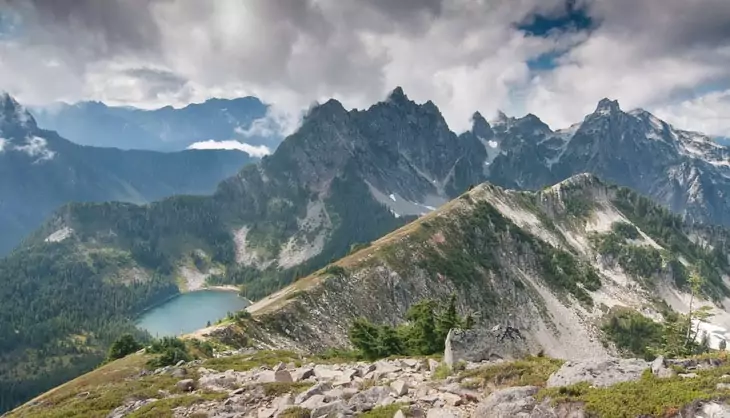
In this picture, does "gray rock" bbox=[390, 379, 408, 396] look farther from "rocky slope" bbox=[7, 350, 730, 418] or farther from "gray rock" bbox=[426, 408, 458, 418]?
"gray rock" bbox=[426, 408, 458, 418]

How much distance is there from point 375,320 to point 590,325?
8670 cm

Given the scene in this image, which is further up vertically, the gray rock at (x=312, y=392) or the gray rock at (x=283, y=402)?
the gray rock at (x=312, y=392)

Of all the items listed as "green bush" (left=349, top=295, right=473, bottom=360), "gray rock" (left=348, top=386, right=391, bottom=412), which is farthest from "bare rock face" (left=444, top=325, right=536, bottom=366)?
"green bush" (left=349, top=295, right=473, bottom=360)

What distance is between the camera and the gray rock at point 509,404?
25938 millimetres

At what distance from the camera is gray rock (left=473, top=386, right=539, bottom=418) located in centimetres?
2594

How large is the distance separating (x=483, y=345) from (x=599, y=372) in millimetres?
14661

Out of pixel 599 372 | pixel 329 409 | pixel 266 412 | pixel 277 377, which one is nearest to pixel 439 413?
pixel 329 409

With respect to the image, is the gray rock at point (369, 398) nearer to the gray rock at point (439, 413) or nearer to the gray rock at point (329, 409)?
the gray rock at point (329, 409)

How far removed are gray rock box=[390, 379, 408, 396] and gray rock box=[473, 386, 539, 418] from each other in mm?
5668

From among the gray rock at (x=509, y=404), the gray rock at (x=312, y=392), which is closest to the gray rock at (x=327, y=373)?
the gray rock at (x=312, y=392)

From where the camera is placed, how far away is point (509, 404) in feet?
87.4

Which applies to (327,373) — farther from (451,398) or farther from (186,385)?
(451,398)

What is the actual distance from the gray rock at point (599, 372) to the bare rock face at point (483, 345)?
37.1ft

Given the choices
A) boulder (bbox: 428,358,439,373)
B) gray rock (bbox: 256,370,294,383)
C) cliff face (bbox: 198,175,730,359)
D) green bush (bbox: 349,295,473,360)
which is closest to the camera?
gray rock (bbox: 256,370,294,383)
